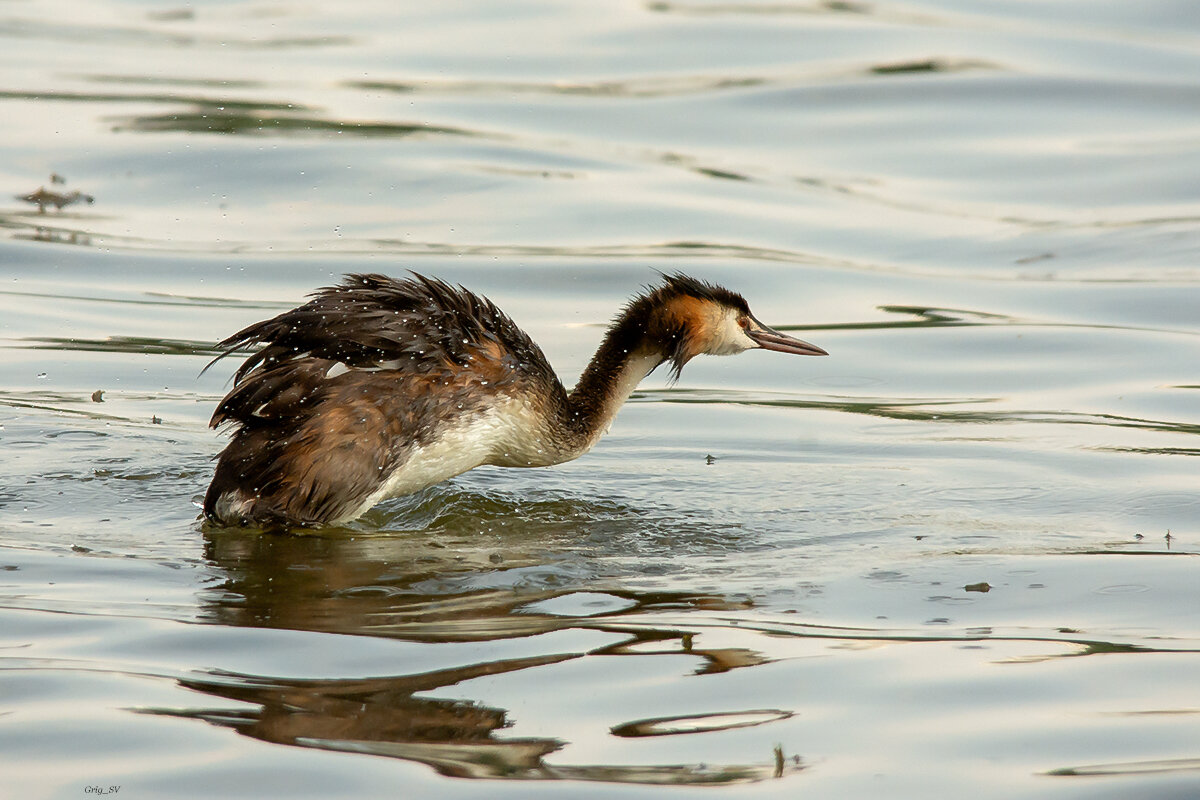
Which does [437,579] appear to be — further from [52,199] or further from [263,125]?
[263,125]

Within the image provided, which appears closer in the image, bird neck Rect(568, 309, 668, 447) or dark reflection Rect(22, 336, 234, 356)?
bird neck Rect(568, 309, 668, 447)

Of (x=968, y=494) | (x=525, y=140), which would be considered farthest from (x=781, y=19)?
(x=968, y=494)

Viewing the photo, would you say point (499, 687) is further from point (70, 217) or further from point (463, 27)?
point (463, 27)

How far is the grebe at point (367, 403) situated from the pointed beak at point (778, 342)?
4.03 feet

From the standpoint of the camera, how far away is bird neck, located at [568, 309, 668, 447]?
753 centimetres

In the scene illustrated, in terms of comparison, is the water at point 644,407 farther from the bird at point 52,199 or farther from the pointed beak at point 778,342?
the pointed beak at point 778,342

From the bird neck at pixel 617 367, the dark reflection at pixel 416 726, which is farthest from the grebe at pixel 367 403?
the dark reflection at pixel 416 726

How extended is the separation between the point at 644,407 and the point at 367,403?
279 centimetres

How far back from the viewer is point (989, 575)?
19.7 feet

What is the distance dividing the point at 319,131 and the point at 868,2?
6.70 m

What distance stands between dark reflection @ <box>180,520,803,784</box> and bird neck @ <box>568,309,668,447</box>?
52 centimetres

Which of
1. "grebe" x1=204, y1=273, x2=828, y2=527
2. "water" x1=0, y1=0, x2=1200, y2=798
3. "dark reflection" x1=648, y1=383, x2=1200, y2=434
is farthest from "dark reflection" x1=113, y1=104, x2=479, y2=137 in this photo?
"grebe" x1=204, y1=273, x2=828, y2=527

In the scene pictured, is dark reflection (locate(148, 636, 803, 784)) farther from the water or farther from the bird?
the bird

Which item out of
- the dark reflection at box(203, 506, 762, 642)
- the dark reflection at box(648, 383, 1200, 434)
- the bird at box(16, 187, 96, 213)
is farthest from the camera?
the bird at box(16, 187, 96, 213)
